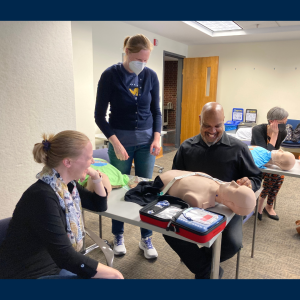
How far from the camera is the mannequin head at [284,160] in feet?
7.21

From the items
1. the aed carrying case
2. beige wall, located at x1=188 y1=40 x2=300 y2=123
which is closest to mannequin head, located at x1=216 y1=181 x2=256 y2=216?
the aed carrying case

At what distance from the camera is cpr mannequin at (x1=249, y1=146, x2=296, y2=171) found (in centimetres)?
221

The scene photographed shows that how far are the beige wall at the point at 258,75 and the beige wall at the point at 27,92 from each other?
4.67m

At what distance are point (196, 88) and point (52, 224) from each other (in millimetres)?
5711

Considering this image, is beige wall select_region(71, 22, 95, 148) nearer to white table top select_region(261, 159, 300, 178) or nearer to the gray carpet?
the gray carpet

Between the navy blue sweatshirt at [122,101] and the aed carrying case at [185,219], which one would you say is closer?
the aed carrying case at [185,219]

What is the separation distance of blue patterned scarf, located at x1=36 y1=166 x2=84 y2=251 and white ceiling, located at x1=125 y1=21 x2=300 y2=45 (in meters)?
3.55

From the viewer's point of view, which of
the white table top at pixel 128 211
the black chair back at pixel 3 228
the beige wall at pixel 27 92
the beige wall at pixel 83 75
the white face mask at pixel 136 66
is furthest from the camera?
the beige wall at pixel 83 75

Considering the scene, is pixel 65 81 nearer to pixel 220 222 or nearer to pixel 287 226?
pixel 220 222

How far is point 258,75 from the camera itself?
231 inches

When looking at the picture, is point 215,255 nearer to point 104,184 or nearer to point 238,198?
point 238,198

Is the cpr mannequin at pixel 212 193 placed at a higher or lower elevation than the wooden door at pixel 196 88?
lower

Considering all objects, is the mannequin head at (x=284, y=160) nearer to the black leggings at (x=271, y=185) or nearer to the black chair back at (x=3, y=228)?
the black leggings at (x=271, y=185)

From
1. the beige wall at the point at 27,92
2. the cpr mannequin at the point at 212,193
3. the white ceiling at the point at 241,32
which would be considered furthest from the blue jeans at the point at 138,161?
the white ceiling at the point at 241,32
